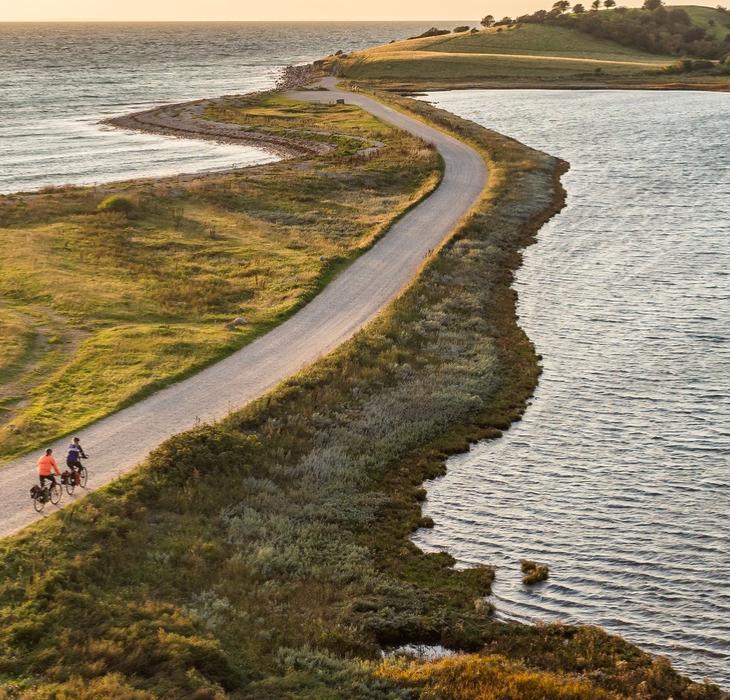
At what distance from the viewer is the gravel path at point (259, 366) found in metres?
29.3

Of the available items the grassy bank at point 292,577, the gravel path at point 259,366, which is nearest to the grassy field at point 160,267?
the gravel path at point 259,366

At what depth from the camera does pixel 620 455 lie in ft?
106

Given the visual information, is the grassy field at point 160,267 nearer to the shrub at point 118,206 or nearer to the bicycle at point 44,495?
the shrub at point 118,206

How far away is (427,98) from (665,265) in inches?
3919

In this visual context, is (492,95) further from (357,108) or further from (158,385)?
(158,385)

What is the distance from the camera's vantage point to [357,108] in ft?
428

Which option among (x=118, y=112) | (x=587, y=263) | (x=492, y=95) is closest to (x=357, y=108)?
(x=492, y=95)

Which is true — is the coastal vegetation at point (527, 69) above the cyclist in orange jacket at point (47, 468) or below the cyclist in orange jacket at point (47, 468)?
above

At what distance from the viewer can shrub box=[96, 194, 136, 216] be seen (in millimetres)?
67375

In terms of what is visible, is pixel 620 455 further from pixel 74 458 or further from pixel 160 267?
pixel 160 267

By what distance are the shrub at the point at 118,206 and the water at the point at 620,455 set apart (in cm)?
3104

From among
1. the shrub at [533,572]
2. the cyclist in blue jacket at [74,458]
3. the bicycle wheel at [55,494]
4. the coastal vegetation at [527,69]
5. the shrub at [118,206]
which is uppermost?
the coastal vegetation at [527,69]

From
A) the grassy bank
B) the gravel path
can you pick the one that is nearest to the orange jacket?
the gravel path

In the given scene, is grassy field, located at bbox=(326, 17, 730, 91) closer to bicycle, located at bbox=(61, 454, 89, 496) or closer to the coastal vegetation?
the coastal vegetation
